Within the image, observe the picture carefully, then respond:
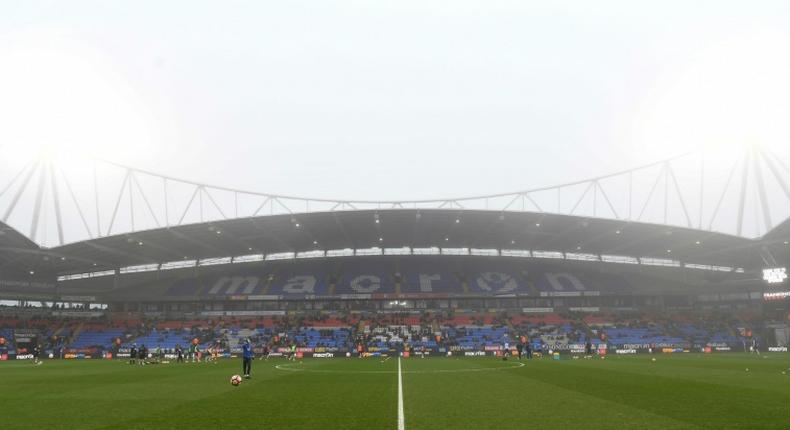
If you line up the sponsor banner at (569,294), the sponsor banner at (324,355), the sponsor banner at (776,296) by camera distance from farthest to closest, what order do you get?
the sponsor banner at (569,294)
the sponsor banner at (776,296)
the sponsor banner at (324,355)

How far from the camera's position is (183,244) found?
232 ft

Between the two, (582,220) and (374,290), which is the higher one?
(582,220)

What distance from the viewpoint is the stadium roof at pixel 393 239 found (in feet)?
208

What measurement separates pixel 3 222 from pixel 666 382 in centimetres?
5702

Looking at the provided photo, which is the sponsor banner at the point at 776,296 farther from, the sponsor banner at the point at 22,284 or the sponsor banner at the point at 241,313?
the sponsor banner at the point at 22,284

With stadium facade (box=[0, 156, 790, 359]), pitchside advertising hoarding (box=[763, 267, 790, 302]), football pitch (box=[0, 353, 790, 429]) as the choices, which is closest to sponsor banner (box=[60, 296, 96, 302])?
stadium facade (box=[0, 156, 790, 359])

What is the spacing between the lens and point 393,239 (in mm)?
77000

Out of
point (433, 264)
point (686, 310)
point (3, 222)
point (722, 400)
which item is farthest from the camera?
point (433, 264)

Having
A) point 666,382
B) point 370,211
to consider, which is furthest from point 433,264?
point 666,382

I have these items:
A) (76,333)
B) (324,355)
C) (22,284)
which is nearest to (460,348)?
(324,355)

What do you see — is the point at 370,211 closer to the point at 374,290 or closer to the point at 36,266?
the point at 374,290

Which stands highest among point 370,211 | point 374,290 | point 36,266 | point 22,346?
point 370,211

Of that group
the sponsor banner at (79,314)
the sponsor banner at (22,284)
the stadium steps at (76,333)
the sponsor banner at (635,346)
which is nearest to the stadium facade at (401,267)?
the sponsor banner at (22,284)

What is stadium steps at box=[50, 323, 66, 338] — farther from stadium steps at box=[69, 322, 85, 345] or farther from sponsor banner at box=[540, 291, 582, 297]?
sponsor banner at box=[540, 291, 582, 297]
